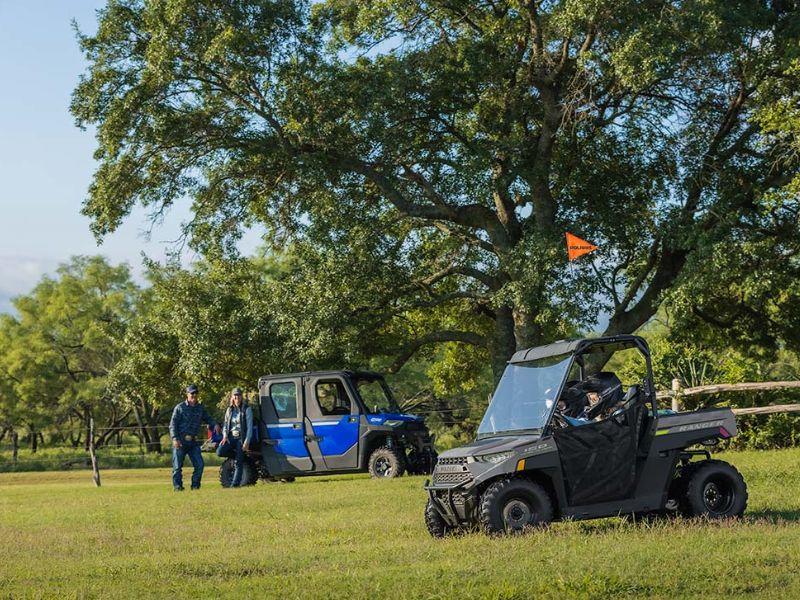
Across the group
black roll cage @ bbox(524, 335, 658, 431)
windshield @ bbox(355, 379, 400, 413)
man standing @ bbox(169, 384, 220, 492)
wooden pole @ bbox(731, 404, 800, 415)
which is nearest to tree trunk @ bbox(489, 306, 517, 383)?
windshield @ bbox(355, 379, 400, 413)

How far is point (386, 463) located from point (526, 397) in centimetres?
Answer: 1080

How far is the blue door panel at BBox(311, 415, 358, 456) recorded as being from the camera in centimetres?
2252

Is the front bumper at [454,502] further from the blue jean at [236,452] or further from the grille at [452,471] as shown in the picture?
the blue jean at [236,452]

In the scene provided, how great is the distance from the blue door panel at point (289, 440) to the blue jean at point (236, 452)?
79 cm

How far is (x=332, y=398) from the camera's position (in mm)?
22875

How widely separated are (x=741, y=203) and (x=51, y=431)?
179ft

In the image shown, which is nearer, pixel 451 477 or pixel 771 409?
pixel 451 477

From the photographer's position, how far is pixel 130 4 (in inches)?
1080

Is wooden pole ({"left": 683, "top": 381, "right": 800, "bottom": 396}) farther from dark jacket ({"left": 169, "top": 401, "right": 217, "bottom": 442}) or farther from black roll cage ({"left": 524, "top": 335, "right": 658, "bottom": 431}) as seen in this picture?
black roll cage ({"left": 524, "top": 335, "right": 658, "bottom": 431})

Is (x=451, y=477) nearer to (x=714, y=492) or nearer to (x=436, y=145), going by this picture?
(x=714, y=492)

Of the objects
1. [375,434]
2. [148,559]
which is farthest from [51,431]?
[148,559]

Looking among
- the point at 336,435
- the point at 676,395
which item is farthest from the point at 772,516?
the point at 336,435

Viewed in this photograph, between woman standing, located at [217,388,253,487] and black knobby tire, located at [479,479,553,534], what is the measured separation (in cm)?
1215

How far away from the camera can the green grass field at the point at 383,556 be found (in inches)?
321
